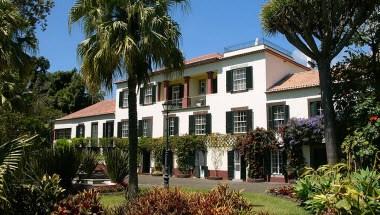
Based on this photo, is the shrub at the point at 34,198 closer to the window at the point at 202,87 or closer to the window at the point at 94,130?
the window at the point at 202,87

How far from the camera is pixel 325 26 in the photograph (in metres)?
16.1

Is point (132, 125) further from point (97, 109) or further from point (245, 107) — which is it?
point (97, 109)

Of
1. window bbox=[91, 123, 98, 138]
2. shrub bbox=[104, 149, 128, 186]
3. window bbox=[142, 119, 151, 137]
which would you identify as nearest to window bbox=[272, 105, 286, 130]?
window bbox=[142, 119, 151, 137]

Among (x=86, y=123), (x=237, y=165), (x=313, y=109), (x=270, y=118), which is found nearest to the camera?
(x=313, y=109)

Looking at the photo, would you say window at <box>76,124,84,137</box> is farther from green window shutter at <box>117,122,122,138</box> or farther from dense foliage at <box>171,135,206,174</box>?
dense foliage at <box>171,135,206,174</box>

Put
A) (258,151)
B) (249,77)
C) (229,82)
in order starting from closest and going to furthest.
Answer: (258,151)
(249,77)
(229,82)

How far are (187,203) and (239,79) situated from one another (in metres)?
27.3

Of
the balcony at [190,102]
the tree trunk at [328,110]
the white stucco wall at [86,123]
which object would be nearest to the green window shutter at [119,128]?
the white stucco wall at [86,123]

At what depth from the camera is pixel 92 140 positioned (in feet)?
150

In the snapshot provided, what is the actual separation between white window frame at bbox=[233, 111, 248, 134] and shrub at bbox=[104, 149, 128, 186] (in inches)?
554

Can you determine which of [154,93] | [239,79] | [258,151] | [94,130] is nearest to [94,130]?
[94,130]

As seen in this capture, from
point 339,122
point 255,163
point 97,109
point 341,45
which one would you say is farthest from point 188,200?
point 97,109

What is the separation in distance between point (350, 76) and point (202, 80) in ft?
68.6

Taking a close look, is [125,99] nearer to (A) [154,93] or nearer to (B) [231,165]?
(A) [154,93]
